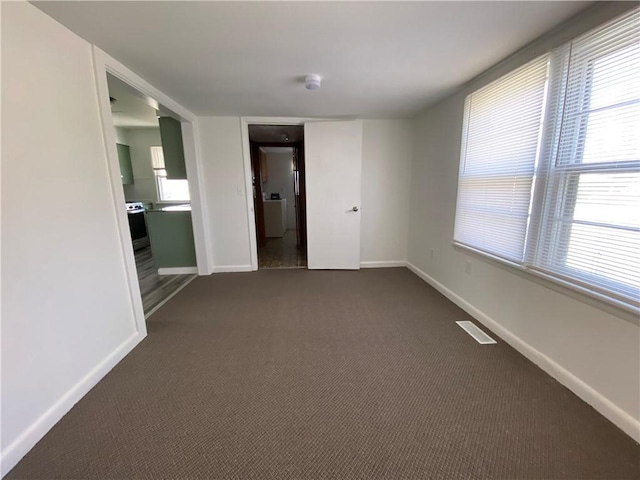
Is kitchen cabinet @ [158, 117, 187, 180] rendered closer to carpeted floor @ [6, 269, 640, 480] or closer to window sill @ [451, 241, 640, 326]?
carpeted floor @ [6, 269, 640, 480]

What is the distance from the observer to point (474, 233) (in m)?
2.38

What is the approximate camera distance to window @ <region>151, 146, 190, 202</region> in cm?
536

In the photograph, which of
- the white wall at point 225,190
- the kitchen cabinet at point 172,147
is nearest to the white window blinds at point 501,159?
the white wall at point 225,190

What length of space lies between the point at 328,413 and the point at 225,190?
10.1ft

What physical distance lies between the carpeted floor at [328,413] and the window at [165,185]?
406 cm

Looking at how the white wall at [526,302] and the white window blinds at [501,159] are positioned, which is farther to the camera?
the white window blinds at [501,159]

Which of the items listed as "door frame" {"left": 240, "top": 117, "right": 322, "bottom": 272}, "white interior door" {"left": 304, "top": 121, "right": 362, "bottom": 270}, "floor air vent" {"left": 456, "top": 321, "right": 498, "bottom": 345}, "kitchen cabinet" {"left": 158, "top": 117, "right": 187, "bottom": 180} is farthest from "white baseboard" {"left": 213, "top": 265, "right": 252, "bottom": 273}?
"floor air vent" {"left": 456, "top": 321, "right": 498, "bottom": 345}

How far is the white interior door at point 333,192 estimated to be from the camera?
3496mm

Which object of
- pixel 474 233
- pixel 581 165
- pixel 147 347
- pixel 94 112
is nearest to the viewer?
pixel 581 165

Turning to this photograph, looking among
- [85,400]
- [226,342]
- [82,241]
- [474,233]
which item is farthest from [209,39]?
[474,233]

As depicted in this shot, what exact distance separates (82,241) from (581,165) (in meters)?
3.03

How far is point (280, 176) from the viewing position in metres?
7.55

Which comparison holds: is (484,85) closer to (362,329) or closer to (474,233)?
(474,233)

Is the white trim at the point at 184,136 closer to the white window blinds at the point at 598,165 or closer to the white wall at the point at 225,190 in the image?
the white wall at the point at 225,190
